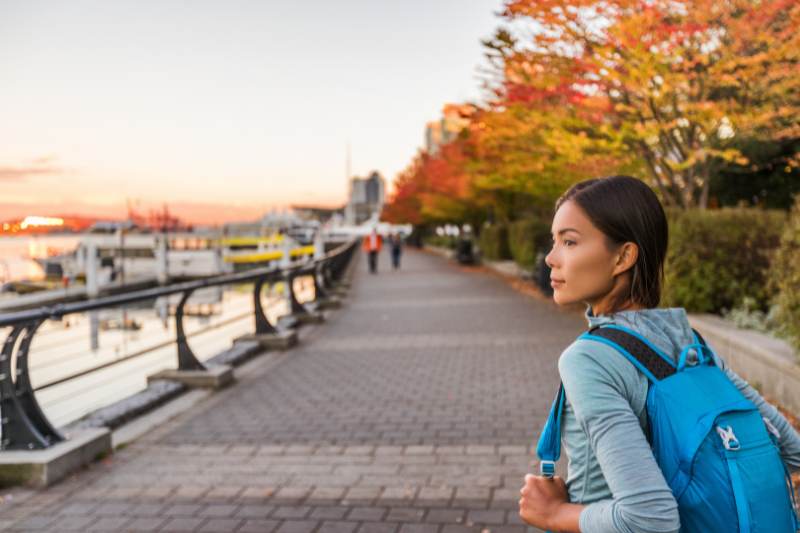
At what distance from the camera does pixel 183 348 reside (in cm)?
736

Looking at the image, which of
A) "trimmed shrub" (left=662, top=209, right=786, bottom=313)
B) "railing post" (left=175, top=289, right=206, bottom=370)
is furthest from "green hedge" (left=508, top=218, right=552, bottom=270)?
"railing post" (left=175, top=289, right=206, bottom=370)

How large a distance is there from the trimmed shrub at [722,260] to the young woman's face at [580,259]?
7.12m

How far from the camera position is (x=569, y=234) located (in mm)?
1399

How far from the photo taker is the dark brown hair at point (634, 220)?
1.35 meters

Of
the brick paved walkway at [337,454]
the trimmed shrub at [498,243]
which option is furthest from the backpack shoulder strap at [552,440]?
the trimmed shrub at [498,243]

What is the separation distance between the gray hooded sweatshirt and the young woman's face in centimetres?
7

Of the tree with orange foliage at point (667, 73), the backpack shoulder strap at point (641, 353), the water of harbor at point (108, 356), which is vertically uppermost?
the tree with orange foliage at point (667, 73)

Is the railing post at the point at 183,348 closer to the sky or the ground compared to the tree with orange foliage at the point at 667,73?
closer to the ground

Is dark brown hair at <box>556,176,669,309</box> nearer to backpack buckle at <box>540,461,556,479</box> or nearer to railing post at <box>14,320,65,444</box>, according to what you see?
backpack buckle at <box>540,461,556,479</box>

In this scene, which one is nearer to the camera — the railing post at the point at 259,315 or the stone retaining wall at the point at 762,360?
the stone retaining wall at the point at 762,360

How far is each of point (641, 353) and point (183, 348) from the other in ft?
A: 22.5

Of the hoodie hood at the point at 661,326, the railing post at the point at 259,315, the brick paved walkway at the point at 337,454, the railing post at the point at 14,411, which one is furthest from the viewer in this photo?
the railing post at the point at 259,315

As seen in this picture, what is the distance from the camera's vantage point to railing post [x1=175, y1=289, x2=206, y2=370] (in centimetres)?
724

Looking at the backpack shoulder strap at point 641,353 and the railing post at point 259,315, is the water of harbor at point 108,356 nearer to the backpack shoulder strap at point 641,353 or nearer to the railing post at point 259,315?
the railing post at point 259,315
